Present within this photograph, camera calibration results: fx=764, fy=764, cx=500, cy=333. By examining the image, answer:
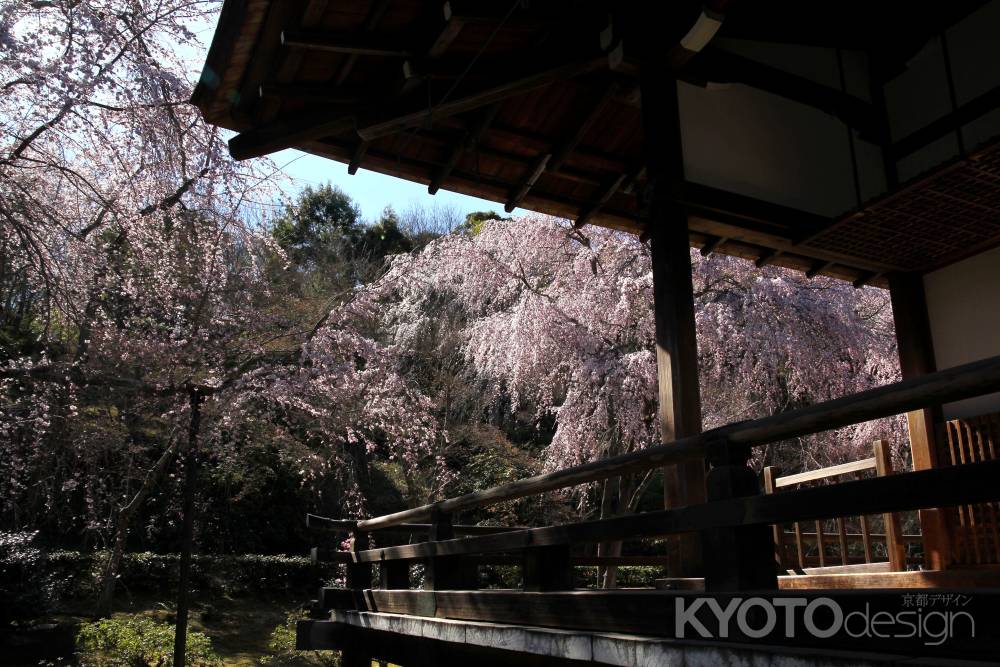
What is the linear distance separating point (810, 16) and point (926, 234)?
5.06 feet

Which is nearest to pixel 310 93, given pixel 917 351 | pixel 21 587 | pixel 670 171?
pixel 670 171

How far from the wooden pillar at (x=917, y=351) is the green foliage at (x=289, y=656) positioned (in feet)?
24.5

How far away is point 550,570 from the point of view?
9.48ft

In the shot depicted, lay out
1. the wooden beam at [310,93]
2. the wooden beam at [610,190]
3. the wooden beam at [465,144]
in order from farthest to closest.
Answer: the wooden beam at [610,190]
the wooden beam at [465,144]
the wooden beam at [310,93]

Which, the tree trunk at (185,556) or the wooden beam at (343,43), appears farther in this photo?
the tree trunk at (185,556)

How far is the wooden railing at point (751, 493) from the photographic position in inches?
64.0

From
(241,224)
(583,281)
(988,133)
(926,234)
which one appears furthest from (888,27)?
(241,224)

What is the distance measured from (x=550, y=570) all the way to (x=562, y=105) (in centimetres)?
297

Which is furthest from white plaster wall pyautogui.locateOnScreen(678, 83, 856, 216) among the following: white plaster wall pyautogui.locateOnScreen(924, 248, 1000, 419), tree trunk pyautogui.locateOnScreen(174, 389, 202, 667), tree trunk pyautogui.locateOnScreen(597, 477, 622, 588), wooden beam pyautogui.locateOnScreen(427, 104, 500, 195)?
tree trunk pyautogui.locateOnScreen(174, 389, 202, 667)

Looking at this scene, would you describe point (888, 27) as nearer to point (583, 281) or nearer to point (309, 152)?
point (309, 152)

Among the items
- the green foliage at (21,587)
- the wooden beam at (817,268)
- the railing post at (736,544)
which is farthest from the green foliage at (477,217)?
the railing post at (736,544)

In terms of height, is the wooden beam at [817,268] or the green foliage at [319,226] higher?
the green foliage at [319,226]

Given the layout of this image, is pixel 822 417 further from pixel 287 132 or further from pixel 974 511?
pixel 287 132

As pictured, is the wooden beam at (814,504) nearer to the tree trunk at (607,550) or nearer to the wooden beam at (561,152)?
the wooden beam at (561,152)
